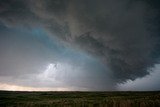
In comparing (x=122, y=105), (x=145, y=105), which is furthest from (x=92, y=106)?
(x=145, y=105)

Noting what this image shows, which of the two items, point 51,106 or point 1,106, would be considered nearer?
point 51,106

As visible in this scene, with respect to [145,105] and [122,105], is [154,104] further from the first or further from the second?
[122,105]

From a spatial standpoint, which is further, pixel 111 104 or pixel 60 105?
pixel 60 105

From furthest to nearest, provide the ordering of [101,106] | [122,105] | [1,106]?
[1,106] → [101,106] → [122,105]

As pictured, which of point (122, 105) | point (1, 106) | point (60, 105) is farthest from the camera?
point (1, 106)

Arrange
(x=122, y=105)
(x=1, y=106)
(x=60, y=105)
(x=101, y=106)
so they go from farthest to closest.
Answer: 1. (x=1, y=106)
2. (x=60, y=105)
3. (x=101, y=106)
4. (x=122, y=105)

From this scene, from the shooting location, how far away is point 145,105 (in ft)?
118

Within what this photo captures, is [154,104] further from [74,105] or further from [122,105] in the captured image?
[74,105]

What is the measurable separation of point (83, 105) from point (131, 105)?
909cm

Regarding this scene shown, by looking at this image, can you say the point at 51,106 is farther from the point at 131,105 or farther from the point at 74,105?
the point at 131,105

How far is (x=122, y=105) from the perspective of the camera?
35.7m

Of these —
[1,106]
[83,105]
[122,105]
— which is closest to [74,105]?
[83,105]

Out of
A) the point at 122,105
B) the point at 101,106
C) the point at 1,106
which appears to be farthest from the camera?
the point at 1,106

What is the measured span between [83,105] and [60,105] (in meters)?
4.43
